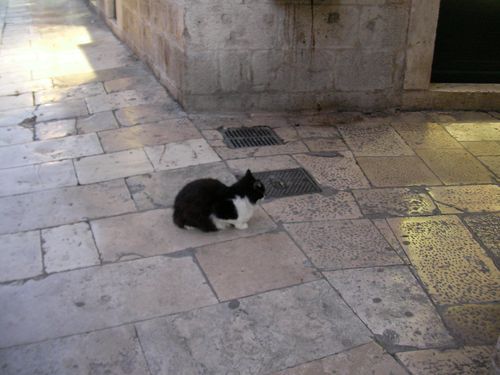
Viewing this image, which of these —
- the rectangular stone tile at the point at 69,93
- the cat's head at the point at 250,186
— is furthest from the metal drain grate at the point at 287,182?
the rectangular stone tile at the point at 69,93

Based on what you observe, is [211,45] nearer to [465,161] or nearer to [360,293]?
[465,161]

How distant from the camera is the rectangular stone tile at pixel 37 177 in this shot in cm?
480

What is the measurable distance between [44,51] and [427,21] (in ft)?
20.0

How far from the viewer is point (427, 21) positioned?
6332 mm

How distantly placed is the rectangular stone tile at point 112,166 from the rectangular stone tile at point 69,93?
2.03 metres

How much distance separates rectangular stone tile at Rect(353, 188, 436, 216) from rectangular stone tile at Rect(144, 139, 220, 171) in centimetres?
142

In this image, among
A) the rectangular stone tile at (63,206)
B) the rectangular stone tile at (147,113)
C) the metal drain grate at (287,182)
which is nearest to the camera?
the rectangular stone tile at (63,206)

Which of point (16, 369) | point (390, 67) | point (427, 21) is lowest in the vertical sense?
point (16, 369)

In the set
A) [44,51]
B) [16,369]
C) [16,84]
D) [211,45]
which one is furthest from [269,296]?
[44,51]

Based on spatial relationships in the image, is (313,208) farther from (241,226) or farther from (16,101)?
(16,101)

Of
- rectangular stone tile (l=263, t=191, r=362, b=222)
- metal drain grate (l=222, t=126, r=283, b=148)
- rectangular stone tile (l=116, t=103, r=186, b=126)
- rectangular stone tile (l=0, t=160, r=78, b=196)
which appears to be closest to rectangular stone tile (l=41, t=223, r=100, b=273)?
rectangular stone tile (l=0, t=160, r=78, b=196)

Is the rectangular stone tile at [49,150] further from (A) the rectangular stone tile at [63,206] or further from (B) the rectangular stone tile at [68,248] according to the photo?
(B) the rectangular stone tile at [68,248]

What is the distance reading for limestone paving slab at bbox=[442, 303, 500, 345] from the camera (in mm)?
3125

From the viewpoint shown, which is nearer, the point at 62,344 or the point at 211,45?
the point at 62,344
